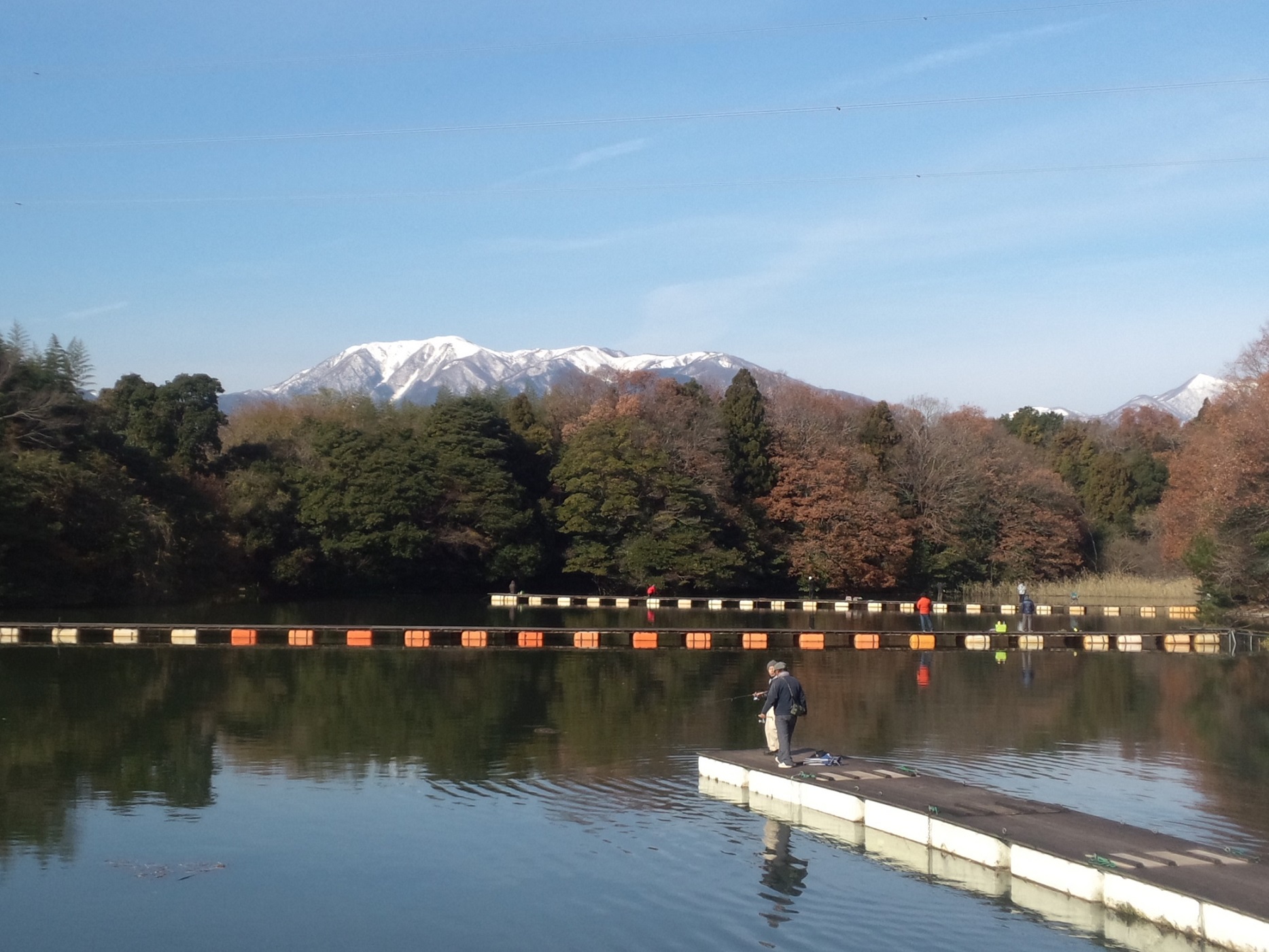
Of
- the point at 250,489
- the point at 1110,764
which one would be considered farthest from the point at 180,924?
the point at 250,489

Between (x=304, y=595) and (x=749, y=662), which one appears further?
(x=304, y=595)

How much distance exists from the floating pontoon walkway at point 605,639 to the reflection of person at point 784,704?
56.9 ft

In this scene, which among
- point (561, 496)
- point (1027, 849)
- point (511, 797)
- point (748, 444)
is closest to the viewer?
point (1027, 849)

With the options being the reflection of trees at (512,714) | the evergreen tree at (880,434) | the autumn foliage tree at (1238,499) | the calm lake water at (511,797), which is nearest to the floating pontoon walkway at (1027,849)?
the calm lake water at (511,797)

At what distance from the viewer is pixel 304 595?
55.4m

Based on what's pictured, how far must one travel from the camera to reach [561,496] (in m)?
61.4

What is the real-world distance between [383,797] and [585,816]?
2433 millimetres

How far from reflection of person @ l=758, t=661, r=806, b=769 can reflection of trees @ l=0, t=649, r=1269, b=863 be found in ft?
5.66

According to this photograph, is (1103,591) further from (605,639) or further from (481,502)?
(605,639)

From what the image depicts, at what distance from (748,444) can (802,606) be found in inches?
531

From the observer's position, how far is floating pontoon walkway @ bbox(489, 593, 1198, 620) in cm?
4872

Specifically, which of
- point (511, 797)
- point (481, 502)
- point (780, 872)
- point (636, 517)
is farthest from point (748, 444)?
point (780, 872)

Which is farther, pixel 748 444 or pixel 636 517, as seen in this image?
pixel 748 444

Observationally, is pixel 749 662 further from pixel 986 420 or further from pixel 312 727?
pixel 986 420
